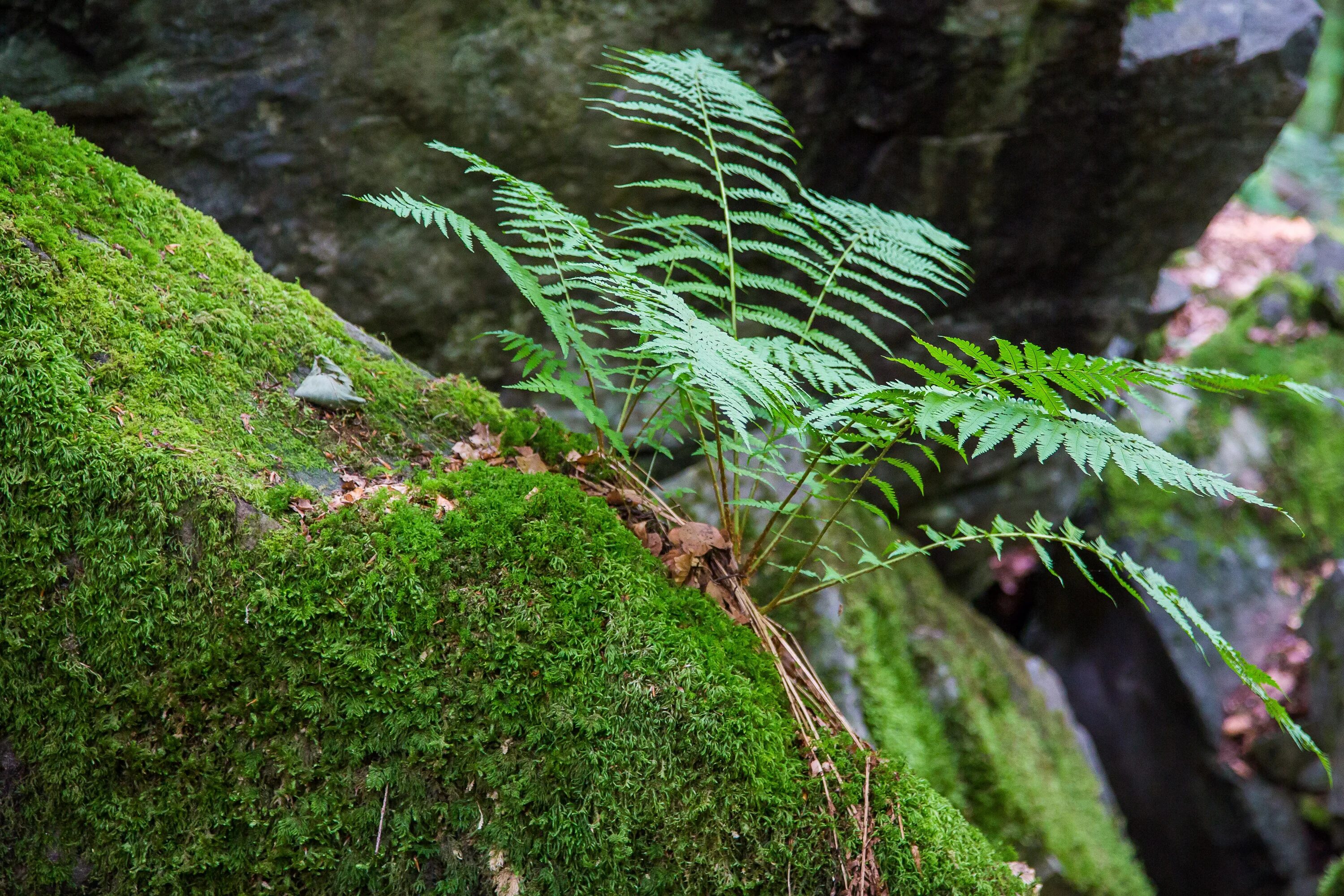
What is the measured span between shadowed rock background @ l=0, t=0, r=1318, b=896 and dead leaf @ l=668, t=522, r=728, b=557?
1.68 metres

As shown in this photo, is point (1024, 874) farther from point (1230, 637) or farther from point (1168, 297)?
point (1168, 297)

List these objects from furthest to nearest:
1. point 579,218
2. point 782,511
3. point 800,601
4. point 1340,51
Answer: point 1340,51 < point 800,601 < point 782,511 < point 579,218

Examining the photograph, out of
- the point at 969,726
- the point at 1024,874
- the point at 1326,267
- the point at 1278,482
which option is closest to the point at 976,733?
the point at 969,726

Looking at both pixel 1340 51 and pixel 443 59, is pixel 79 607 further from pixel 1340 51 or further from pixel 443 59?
pixel 1340 51

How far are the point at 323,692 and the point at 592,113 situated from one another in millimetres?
3187

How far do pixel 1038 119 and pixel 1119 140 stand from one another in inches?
21.2

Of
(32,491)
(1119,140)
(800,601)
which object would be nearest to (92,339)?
(32,491)

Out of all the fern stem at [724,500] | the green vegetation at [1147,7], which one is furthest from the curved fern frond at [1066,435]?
the green vegetation at [1147,7]

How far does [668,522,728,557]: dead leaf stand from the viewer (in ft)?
6.85

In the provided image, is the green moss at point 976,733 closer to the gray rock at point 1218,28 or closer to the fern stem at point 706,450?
the fern stem at point 706,450

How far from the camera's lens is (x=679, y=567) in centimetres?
207

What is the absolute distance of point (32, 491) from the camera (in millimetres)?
1709

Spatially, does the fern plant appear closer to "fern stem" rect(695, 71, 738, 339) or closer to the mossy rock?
"fern stem" rect(695, 71, 738, 339)

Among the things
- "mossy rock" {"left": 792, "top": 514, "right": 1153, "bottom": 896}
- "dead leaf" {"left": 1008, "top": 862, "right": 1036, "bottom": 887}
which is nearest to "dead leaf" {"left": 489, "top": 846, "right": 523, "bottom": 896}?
"dead leaf" {"left": 1008, "top": 862, "right": 1036, "bottom": 887}
